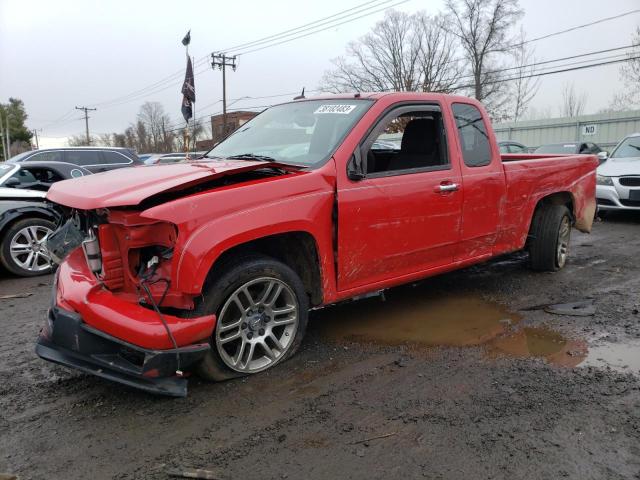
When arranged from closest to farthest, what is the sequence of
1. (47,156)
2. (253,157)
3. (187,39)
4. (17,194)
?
(253,157) < (17,194) < (47,156) < (187,39)

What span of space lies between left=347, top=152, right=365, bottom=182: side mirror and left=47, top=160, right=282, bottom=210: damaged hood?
2.00 feet

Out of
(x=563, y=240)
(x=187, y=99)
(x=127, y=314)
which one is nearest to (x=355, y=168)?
(x=127, y=314)

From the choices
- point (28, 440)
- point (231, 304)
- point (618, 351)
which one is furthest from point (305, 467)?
point (618, 351)

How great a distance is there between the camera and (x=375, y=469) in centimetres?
243

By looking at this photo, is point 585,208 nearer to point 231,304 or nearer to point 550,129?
point 231,304

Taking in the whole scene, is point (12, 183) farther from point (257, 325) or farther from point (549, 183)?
point (549, 183)

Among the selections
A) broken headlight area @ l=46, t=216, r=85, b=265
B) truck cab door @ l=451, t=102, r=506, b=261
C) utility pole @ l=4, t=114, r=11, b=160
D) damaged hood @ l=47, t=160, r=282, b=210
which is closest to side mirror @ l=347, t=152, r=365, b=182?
damaged hood @ l=47, t=160, r=282, b=210

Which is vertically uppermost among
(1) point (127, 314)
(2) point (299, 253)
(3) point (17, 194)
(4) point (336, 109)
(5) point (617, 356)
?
(4) point (336, 109)

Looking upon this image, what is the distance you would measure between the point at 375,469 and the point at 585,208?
511cm

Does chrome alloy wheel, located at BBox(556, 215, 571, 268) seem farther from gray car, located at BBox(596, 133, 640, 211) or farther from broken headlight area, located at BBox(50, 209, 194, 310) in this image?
broken headlight area, located at BBox(50, 209, 194, 310)

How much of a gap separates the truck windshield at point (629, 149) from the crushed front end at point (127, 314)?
34.3 ft

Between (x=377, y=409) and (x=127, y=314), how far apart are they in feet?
5.08

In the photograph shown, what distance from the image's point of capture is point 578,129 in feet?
80.5

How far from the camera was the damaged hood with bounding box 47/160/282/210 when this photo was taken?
9.61ft
